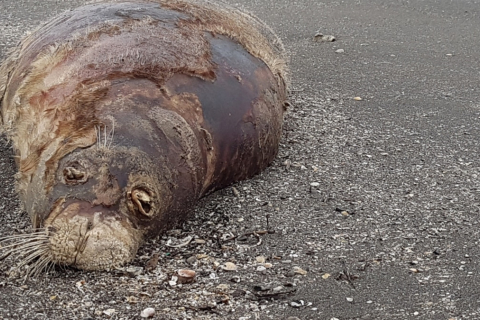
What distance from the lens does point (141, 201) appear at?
3.10m

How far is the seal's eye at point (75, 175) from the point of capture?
307cm

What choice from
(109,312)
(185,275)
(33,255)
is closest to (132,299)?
(109,312)

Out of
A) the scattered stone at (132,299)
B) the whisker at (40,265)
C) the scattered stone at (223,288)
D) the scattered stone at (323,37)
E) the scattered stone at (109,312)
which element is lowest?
the scattered stone at (323,37)

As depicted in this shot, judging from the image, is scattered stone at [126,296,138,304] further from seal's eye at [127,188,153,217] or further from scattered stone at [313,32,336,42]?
scattered stone at [313,32,336,42]

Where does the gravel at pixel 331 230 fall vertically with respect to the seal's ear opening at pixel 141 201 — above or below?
below

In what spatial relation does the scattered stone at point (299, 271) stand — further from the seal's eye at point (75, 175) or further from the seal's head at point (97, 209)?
the seal's eye at point (75, 175)

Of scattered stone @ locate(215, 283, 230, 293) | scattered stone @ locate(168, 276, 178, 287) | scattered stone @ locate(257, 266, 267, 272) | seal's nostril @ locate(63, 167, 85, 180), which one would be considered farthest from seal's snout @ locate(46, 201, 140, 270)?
scattered stone @ locate(257, 266, 267, 272)

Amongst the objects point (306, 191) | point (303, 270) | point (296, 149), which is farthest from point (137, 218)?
point (296, 149)

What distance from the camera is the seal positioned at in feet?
10.1

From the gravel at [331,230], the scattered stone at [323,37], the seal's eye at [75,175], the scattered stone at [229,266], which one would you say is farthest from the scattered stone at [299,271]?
the scattered stone at [323,37]

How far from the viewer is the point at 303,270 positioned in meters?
3.23

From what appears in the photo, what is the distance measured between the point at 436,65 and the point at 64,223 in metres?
4.55

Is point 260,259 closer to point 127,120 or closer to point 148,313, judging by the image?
point 148,313

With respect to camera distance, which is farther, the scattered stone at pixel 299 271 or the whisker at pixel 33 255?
the scattered stone at pixel 299 271
